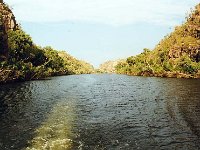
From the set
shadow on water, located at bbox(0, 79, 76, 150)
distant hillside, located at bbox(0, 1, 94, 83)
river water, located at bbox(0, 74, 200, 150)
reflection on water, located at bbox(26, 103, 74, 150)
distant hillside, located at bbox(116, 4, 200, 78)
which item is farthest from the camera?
distant hillside, located at bbox(116, 4, 200, 78)

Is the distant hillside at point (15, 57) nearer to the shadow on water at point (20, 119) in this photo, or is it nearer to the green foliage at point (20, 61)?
the green foliage at point (20, 61)

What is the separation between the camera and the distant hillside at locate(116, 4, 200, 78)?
14738 centimetres

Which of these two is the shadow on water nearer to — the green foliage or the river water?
the river water

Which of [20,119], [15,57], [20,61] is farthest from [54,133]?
[15,57]

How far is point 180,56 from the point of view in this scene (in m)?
166

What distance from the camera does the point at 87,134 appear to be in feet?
105

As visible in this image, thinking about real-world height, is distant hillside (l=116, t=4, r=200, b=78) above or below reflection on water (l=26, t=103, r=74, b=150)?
above

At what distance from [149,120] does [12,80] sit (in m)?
64.4

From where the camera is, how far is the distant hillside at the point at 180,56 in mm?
147375

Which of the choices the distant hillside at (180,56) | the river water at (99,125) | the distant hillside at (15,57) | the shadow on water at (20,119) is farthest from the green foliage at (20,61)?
the distant hillside at (180,56)

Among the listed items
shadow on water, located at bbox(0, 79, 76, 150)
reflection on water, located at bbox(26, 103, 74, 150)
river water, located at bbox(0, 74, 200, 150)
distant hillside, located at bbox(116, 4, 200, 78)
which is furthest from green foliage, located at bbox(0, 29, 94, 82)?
distant hillside, located at bbox(116, 4, 200, 78)

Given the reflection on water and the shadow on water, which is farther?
the shadow on water

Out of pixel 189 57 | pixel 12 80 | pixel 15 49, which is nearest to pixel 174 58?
pixel 189 57

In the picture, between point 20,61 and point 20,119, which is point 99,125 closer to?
point 20,119
